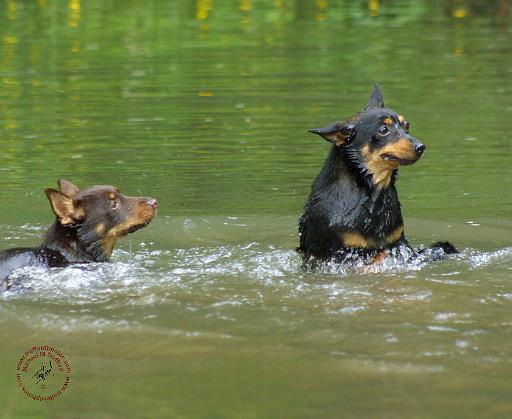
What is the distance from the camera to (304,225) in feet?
31.7

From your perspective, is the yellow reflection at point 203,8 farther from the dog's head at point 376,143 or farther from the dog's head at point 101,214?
the dog's head at point 376,143

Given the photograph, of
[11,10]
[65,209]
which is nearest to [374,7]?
[11,10]

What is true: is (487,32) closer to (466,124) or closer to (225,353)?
(466,124)

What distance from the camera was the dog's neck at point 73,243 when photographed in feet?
30.8

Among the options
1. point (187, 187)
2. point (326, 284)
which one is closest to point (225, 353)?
point (326, 284)

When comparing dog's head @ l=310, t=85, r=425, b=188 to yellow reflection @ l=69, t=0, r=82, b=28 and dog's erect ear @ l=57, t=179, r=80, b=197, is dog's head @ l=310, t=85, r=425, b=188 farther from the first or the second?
yellow reflection @ l=69, t=0, r=82, b=28

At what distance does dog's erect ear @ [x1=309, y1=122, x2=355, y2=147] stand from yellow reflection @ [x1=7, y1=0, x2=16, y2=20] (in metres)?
18.4

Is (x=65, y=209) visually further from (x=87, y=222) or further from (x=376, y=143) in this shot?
(x=376, y=143)

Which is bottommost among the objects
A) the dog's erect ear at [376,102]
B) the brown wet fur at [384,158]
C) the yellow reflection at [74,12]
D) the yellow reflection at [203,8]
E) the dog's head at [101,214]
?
the yellow reflection at [74,12]

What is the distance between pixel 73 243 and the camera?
9.45 meters

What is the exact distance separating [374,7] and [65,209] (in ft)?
59.8

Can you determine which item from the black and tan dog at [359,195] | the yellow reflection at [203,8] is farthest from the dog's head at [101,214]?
the yellow reflection at [203,8]

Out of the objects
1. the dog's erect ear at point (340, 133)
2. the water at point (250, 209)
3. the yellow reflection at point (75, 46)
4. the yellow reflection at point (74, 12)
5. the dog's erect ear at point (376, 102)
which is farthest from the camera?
the yellow reflection at point (74, 12)

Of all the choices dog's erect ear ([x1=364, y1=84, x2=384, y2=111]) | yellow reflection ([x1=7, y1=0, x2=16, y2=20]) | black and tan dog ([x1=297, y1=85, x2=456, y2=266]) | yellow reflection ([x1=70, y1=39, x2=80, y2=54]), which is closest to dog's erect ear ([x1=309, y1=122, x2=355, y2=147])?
black and tan dog ([x1=297, y1=85, x2=456, y2=266])
